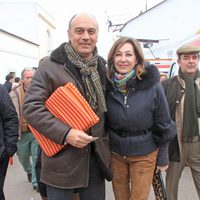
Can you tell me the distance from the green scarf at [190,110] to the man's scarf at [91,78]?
126 cm

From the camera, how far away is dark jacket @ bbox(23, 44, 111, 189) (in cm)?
210

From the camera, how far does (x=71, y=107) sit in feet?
6.96

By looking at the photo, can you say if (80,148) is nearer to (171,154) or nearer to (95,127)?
(95,127)

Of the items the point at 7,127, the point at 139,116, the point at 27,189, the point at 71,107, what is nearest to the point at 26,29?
the point at 27,189

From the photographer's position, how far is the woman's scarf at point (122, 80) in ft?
8.46

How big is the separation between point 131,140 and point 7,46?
16.5 meters

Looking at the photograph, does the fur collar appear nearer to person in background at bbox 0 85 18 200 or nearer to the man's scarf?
the man's scarf

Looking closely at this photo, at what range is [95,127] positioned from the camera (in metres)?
2.33

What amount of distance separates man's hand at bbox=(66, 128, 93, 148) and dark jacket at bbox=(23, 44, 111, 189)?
0.04 metres

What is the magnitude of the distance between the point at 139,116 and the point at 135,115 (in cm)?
3

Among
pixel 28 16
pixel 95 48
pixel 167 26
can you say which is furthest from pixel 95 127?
pixel 28 16

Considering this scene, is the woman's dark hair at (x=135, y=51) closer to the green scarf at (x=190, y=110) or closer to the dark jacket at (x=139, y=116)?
the dark jacket at (x=139, y=116)

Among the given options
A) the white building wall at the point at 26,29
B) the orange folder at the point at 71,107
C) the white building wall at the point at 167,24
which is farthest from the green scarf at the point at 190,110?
the white building wall at the point at 26,29

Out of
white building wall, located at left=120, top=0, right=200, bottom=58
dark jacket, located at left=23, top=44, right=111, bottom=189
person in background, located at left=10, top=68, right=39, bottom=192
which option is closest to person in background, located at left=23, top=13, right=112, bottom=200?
dark jacket, located at left=23, top=44, right=111, bottom=189
